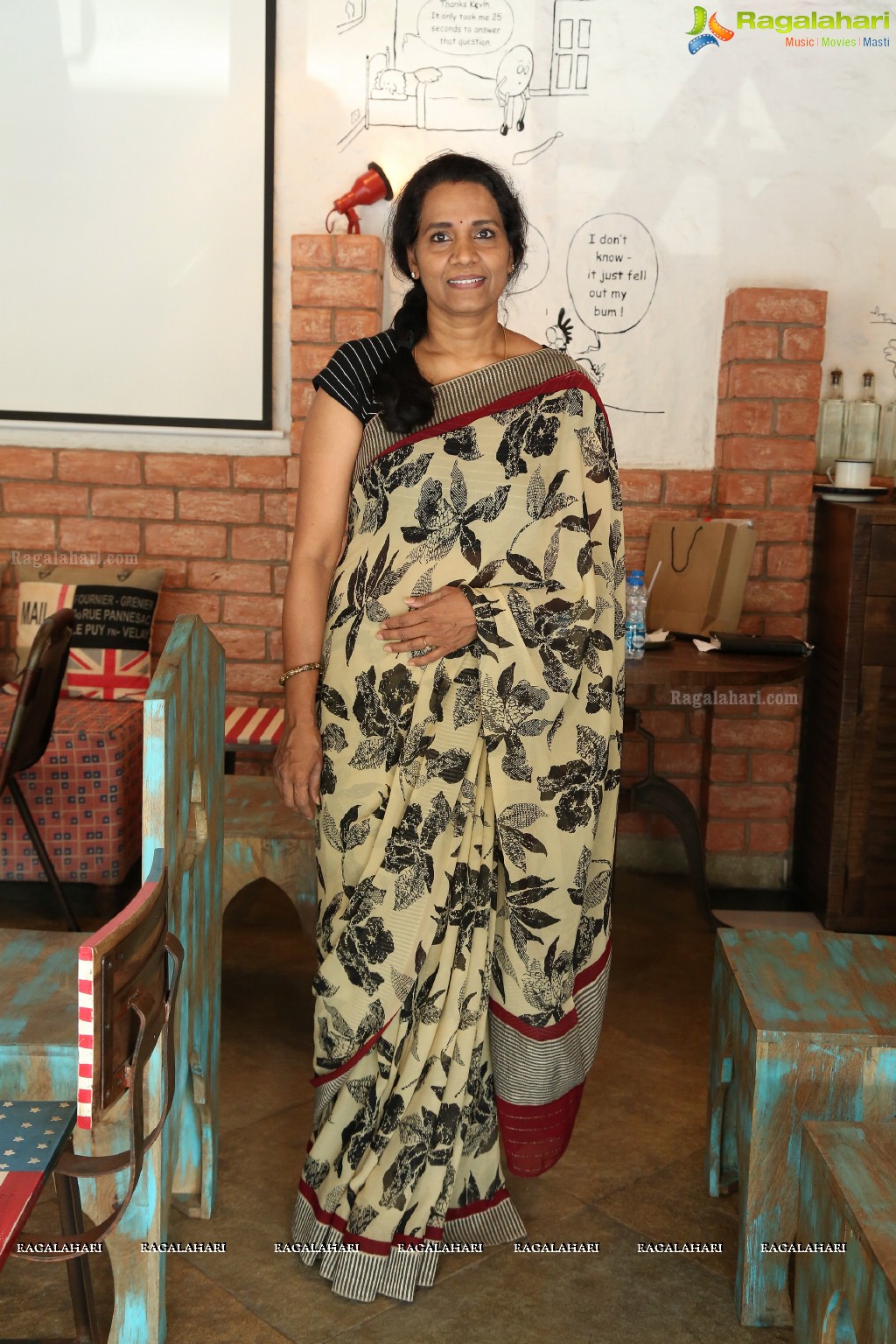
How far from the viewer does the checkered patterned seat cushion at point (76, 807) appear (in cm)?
342

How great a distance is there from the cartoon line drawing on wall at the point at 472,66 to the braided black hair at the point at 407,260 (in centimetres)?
183

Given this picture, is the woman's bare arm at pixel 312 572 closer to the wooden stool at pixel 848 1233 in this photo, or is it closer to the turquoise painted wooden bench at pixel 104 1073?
the turquoise painted wooden bench at pixel 104 1073

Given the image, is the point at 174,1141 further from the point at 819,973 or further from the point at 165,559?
the point at 165,559

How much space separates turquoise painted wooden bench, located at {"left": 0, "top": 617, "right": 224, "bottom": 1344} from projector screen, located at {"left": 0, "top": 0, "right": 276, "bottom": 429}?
2.03 meters

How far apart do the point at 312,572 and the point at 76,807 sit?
1663 millimetres

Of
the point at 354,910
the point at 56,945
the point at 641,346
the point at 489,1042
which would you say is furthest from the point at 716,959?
the point at 641,346

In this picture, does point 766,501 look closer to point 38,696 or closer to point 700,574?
point 700,574

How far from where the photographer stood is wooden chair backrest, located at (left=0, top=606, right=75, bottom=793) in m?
2.90

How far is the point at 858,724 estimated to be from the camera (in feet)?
11.2

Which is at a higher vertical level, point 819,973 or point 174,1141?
point 819,973

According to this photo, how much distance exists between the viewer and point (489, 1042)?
2.06 meters

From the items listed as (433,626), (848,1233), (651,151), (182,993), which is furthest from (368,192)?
(848,1233)

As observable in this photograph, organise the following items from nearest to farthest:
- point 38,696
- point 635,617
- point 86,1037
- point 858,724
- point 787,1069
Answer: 1. point 86,1037
2. point 787,1069
3. point 38,696
4. point 635,617
5. point 858,724

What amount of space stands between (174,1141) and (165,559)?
2.29 metres
